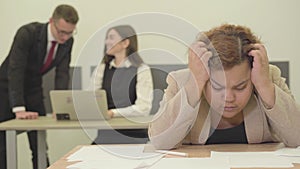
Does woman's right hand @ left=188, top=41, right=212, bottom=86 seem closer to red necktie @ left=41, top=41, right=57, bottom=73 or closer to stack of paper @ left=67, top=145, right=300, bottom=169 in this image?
stack of paper @ left=67, top=145, right=300, bottom=169

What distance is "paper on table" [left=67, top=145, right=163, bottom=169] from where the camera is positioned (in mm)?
1212

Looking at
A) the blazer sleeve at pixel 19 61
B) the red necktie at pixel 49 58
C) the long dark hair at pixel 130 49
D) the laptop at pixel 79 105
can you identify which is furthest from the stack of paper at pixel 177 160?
the red necktie at pixel 49 58

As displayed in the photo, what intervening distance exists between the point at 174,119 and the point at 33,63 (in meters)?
1.89

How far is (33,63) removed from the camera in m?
3.06

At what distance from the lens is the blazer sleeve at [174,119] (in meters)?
1.36

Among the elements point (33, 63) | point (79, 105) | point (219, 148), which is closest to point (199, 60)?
point (219, 148)

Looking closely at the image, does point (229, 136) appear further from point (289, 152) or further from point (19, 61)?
point (19, 61)

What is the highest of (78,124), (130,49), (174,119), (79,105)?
(130,49)

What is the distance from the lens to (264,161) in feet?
3.94

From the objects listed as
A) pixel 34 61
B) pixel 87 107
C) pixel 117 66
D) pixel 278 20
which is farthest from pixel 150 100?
pixel 278 20

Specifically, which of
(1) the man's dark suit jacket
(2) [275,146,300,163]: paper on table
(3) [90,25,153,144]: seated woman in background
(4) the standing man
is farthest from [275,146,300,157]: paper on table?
(1) the man's dark suit jacket

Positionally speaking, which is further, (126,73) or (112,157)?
(126,73)

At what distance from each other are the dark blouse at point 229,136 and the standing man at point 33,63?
5.15 ft

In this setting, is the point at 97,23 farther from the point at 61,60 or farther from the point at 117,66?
the point at 117,66
